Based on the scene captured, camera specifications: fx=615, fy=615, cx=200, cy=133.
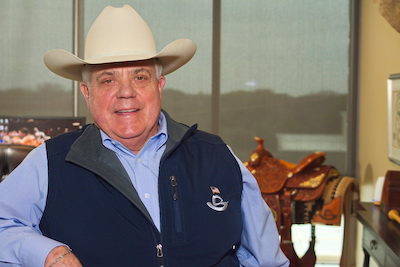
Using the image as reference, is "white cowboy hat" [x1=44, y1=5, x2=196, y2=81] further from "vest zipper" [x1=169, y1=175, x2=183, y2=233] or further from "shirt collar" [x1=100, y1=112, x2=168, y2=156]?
"vest zipper" [x1=169, y1=175, x2=183, y2=233]

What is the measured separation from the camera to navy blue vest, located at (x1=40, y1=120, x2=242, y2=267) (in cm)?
168

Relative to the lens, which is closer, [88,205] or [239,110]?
[88,205]

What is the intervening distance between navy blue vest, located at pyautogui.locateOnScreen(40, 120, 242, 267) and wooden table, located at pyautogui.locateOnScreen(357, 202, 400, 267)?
0.92 metres

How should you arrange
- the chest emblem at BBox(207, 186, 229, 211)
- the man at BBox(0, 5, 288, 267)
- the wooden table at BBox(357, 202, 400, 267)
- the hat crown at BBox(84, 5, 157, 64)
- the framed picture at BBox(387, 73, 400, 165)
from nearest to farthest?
1. the man at BBox(0, 5, 288, 267)
2. the chest emblem at BBox(207, 186, 229, 211)
3. the hat crown at BBox(84, 5, 157, 64)
4. the wooden table at BBox(357, 202, 400, 267)
5. the framed picture at BBox(387, 73, 400, 165)

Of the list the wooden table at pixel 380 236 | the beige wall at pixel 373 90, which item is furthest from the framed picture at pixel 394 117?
the wooden table at pixel 380 236

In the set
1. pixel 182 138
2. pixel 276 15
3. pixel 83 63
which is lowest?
pixel 182 138

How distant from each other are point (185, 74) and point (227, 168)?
340 cm

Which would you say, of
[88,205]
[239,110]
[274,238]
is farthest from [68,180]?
[239,110]

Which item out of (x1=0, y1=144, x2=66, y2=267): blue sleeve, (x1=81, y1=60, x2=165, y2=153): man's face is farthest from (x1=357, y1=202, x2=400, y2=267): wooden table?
(x1=0, y1=144, x2=66, y2=267): blue sleeve

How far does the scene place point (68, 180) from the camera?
1.72m

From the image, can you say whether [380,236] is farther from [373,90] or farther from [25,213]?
[373,90]

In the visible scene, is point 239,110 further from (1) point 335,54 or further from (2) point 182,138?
(2) point 182,138

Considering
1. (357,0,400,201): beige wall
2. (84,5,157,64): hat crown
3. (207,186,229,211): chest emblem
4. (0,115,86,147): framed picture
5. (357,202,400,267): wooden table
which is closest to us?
(207,186,229,211): chest emblem

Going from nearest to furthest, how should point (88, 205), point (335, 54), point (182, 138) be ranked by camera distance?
point (88, 205) → point (182, 138) → point (335, 54)
